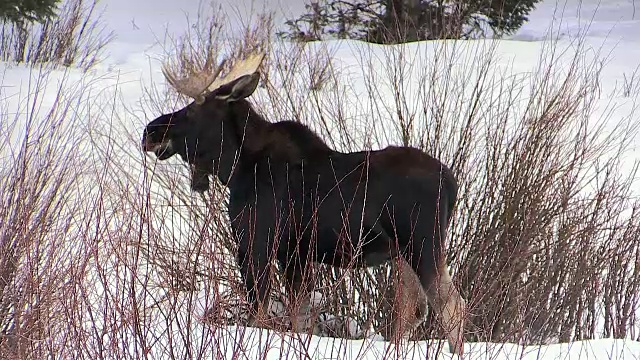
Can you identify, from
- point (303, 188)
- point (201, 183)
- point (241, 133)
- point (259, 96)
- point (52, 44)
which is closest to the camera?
point (303, 188)

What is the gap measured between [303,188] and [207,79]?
0.71 m

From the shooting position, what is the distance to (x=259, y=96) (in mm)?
6527

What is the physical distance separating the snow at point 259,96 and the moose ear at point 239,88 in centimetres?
60

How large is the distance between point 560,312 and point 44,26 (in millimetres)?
8063

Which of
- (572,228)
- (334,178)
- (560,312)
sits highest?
(334,178)

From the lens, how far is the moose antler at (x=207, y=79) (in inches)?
177

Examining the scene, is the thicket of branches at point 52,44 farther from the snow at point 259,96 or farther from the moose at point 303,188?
the moose at point 303,188

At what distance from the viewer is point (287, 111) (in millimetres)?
6090

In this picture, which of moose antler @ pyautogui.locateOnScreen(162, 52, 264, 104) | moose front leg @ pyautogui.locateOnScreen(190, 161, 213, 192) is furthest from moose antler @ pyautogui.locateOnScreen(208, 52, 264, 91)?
moose front leg @ pyautogui.locateOnScreen(190, 161, 213, 192)

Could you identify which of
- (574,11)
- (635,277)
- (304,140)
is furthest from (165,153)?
(574,11)

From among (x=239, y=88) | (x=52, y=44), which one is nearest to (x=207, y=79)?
(x=239, y=88)

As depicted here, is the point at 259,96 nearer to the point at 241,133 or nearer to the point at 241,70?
the point at 241,70

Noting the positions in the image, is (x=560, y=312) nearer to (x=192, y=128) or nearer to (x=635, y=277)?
(x=635, y=277)

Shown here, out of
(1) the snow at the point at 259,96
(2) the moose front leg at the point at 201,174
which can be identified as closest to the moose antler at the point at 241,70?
(2) the moose front leg at the point at 201,174
